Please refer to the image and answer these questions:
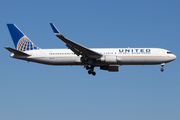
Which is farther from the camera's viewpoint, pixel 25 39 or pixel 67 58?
pixel 25 39

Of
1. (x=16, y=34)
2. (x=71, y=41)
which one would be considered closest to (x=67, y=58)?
(x=71, y=41)

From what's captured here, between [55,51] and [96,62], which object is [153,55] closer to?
[96,62]

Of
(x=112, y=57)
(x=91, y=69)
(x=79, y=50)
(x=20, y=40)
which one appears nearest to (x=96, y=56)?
(x=112, y=57)

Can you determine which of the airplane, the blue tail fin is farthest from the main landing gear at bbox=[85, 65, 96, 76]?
the blue tail fin

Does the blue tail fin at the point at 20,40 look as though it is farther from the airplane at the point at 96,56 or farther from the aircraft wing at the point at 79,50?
the aircraft wing at the point at 79,50

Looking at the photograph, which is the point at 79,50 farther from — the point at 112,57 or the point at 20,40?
the point at 20,40

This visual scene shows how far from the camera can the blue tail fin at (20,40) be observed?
50750mm

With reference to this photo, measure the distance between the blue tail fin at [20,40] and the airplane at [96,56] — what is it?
1.33 metres

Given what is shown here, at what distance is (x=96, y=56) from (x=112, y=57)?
2.29m

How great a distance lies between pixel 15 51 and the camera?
155 ft

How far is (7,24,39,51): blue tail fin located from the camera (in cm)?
5075

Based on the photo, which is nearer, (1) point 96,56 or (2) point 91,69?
(1) point 96,56

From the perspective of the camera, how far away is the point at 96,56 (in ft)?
152

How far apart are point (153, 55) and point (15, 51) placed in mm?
20018
